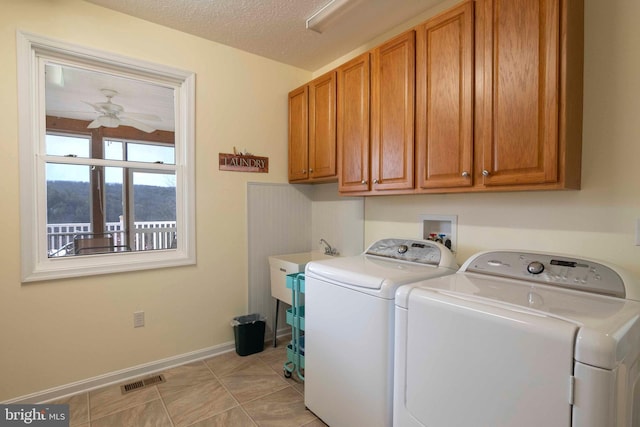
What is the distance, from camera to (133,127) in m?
2.54

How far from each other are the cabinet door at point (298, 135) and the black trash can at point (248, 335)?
1.36 meters

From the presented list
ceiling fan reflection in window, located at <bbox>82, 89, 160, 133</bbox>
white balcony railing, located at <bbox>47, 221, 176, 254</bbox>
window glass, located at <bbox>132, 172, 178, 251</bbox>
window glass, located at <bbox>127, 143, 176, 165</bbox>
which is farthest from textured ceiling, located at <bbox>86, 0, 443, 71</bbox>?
white balcony railing, located at <bbox>47, 221, 176, 254</bbox>

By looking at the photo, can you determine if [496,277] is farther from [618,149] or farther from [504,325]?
[618,149]

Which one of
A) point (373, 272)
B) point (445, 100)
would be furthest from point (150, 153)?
point (445, 100)

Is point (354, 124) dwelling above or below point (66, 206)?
above

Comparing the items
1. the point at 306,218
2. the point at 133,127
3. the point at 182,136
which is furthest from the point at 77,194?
the point at 306,218

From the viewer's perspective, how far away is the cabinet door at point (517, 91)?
4.66 feet

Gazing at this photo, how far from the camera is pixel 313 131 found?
284 centimetres

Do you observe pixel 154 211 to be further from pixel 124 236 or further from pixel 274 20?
pixel 274 20

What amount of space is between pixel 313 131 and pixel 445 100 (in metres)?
1.28

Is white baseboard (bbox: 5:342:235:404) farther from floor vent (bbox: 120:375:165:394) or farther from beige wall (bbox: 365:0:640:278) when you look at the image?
beige wall (bbox: 365:0:640:278)

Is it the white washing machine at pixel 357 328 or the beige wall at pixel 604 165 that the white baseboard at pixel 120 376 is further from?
the beige wall at pixel 604 165

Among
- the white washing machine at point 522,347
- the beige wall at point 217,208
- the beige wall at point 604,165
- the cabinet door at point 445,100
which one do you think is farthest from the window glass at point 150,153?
the beige wall at point 604,165

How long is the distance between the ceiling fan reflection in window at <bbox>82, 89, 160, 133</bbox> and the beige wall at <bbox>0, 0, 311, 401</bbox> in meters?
0.37
